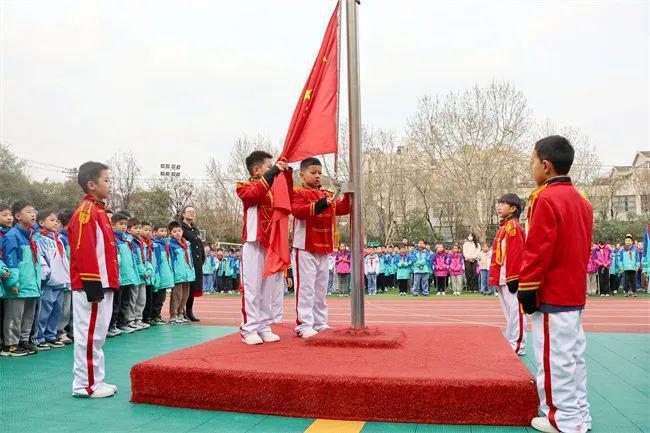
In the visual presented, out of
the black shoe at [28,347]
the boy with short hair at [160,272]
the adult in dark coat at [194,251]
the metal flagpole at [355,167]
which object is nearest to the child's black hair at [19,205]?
the black shoe at [28,347]

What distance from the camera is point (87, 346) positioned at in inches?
168

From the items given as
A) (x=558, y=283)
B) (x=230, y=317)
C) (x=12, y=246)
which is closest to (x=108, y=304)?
(x=12, y=246)

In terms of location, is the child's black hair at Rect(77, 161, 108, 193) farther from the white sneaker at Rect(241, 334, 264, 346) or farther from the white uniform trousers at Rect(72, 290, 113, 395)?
the white sneaker at Rect(241, 334, 264, 346)

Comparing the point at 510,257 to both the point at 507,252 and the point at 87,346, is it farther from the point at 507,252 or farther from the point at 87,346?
the point at 87,346

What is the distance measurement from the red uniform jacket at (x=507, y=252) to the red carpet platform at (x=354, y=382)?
1.09 meters

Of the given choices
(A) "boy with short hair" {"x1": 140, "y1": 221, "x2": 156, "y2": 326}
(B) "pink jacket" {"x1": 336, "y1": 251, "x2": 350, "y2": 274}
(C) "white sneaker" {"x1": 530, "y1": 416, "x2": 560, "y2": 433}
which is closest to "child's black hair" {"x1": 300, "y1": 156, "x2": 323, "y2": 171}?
(C) "white sneaker" {"x1": 530, "y1": 416, "x2": 560, "y2": 433}

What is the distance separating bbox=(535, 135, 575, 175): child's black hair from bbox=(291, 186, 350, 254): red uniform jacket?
2226 millimetres

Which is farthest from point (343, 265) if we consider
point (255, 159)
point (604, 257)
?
point (255, 159)

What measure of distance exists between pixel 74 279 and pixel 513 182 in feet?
90.8

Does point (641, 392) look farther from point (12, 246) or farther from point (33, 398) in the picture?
point (12, 246)

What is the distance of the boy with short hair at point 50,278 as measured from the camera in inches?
271

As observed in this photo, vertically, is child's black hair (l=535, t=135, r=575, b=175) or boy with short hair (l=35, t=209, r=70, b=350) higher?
child's black hair (l=535, t=135, r=575, b=175)

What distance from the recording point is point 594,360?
5.71 m

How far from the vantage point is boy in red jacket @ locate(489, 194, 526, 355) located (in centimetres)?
572
